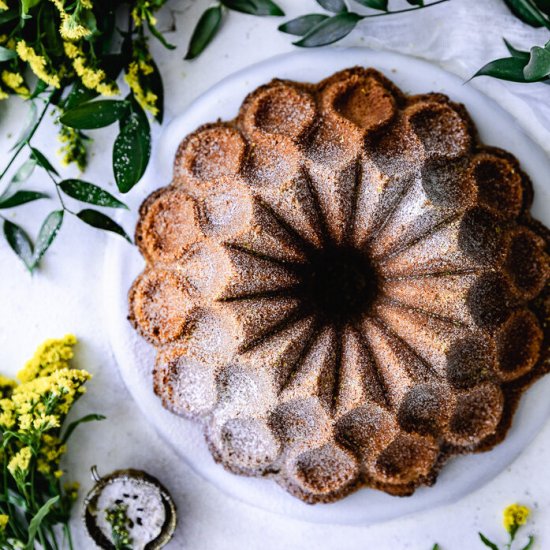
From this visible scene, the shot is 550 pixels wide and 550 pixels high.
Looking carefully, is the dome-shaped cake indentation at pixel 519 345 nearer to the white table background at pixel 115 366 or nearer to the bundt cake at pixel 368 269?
the bundt cake at pixel 368 269

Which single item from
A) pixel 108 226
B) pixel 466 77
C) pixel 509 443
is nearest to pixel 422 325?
pixel 509 443

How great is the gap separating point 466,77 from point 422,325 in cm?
81

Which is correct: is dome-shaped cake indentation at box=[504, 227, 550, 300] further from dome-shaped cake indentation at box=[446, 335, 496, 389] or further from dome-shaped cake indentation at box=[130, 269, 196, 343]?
dome-shaped cake indentation at box=[130, 269, 196, 343]

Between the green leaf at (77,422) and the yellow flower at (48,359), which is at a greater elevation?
the yellow flower at (48,359)

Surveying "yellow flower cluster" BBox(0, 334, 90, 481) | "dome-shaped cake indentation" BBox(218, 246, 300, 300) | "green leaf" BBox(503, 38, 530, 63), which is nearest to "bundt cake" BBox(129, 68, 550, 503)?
"dome-shaped cake indentation" BBox(218, 246, 300, 300)

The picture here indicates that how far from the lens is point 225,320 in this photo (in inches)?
90.9

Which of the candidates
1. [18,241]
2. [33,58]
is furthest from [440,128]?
[18,241]

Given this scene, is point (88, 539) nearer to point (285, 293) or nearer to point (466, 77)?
point (285, 293)

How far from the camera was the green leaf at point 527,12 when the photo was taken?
2.36 m

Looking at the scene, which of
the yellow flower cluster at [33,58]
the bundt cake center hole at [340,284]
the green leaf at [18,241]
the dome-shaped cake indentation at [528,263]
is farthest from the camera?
the green leaf at [18,241]

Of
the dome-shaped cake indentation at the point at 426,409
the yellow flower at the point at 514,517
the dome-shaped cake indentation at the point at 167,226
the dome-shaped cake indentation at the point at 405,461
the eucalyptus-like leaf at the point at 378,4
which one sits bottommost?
the yellow flower at the point at 514,517

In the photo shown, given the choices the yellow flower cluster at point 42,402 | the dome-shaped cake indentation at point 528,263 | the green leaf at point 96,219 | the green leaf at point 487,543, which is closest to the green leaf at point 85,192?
the green leaf at point 96,219

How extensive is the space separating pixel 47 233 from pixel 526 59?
1.60m

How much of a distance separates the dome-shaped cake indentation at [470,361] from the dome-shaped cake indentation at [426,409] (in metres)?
0.05
